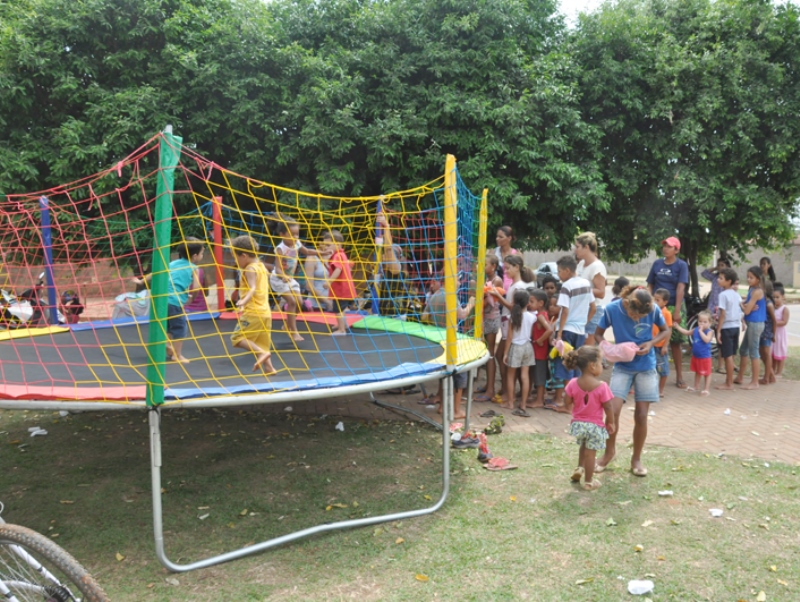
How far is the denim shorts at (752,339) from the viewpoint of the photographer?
723cm

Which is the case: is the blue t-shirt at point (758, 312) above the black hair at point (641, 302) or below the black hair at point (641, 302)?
below

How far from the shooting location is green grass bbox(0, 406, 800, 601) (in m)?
2.88

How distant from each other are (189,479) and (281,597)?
1874 millimetres

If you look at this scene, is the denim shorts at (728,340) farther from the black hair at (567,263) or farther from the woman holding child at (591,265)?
the black hair at (567,263)

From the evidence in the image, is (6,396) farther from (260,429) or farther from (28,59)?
(28,59)

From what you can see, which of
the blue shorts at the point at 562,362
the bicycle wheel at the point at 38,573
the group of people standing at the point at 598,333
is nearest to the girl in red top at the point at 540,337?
the group of people standing at the point at 598,333

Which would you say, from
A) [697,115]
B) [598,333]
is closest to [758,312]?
[697,115]

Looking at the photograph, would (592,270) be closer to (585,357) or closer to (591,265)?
(591,265)

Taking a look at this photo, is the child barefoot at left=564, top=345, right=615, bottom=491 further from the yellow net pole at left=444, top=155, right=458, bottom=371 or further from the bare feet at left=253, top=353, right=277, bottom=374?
the bare feet at left=253, top=353, right=277, bottom=374

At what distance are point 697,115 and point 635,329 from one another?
616 cm

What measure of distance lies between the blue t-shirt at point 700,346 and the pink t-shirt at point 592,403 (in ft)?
11.8

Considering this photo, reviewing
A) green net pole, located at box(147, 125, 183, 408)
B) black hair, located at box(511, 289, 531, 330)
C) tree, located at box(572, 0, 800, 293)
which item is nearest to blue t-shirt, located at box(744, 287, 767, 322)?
tree, located at box(572, 0, 800, 293)

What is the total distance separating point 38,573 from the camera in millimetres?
2150

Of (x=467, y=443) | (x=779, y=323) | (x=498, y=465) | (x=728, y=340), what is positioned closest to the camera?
(x=498, y=465)
